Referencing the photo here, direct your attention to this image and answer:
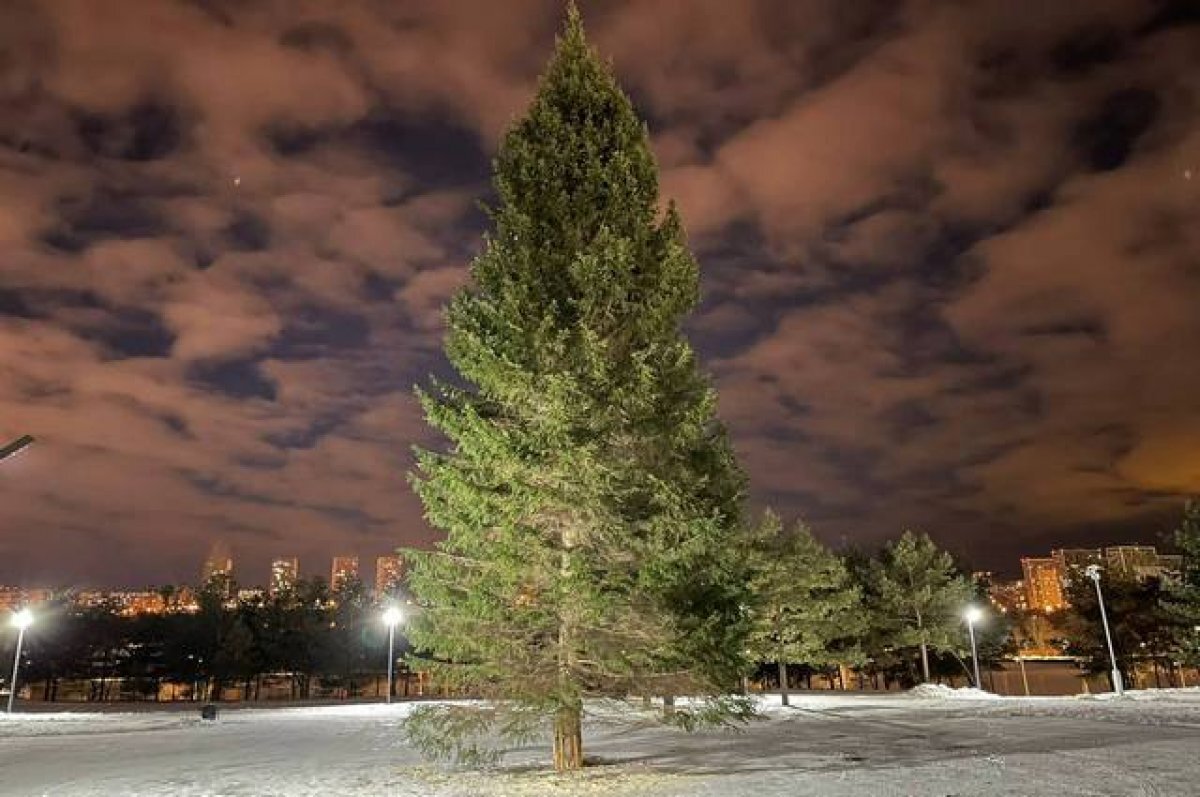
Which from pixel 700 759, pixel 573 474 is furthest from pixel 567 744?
pixel 573 474

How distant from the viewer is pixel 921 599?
5103cm

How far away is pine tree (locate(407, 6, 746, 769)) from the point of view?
42.8ft

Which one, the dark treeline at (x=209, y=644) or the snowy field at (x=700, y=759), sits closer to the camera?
the snowy field at (x=700, y=759)

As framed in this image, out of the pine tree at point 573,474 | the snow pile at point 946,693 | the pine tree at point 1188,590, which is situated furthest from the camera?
the pine tree at point 1188,590

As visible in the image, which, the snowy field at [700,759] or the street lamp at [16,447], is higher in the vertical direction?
the street lamp at [16,447]

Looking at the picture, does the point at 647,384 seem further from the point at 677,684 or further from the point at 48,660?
the point at 48,660

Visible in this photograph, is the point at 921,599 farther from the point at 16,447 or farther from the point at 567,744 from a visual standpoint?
the point at 16,447

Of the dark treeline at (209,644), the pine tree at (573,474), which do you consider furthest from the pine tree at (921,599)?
the dark treeline at (209,644)

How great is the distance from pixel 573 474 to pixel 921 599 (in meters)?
44.8

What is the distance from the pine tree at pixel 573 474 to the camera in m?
13.0

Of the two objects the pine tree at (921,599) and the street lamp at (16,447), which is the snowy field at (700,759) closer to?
the street lamp at (16,447)

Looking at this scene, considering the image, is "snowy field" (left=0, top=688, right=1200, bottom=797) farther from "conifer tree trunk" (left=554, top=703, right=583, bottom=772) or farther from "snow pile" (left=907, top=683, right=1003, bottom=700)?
"snow pile" (left=907, top=683, right=1003, bottom=700)

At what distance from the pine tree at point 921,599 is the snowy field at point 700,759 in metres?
22.9

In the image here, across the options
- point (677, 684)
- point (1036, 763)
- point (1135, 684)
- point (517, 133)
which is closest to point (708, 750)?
point (677, 684)
